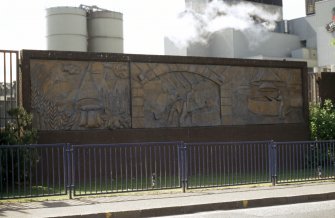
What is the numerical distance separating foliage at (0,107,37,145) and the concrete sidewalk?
414 cm

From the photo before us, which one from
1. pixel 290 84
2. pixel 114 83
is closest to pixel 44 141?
pixel 114 83

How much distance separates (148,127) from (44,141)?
380 cm

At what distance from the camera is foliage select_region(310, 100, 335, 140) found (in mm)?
23016

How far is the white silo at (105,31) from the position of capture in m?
38.9

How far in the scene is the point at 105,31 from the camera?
130 ft

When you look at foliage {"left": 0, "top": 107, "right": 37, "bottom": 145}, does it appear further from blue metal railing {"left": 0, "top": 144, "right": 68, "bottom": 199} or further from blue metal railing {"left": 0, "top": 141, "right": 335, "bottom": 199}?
blue metal railing {"left": 0, "top": 144, "right": 68, "bottom": 199}

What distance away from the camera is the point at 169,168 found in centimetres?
1625

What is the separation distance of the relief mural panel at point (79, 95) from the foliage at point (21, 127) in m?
0.69

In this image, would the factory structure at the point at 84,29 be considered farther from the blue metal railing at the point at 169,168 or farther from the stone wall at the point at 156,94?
the blue metal railing at the point at 169,168

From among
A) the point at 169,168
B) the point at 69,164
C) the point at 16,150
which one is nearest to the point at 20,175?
the point at 16,150

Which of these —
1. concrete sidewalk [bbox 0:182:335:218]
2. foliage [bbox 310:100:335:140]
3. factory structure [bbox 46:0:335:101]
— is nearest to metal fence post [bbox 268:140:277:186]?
concrete sidewalk [bbox 0:182:335:218]

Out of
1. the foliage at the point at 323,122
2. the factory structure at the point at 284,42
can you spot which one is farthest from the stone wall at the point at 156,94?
the factory structure at the point at 284,42

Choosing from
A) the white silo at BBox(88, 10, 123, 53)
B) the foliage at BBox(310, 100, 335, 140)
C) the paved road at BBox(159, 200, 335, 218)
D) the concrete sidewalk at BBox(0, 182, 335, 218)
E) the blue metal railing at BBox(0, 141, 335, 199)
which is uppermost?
the white silo at BBox(88, 10, 123, 53)

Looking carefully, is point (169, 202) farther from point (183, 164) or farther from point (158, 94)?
point (158, 94)
